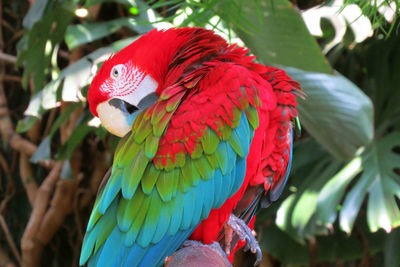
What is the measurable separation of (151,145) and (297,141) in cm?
115

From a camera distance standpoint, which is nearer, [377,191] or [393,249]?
[377,191]

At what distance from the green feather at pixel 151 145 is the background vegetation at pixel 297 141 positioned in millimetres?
194

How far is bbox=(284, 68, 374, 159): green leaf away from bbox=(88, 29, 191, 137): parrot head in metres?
0.58

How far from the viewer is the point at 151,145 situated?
2.17 ft

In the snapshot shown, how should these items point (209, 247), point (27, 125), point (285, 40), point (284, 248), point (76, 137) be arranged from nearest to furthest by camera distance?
point (209, 247)
point (285, 40)
point (27, 125)
point (76, 137)
point (284, 248)

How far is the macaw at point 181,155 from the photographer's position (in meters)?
0.66

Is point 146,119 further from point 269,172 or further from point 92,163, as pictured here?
point 92,163

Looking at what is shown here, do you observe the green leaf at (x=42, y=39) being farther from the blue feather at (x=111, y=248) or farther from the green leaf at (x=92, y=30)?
the blue feather at (x=111, y=248)

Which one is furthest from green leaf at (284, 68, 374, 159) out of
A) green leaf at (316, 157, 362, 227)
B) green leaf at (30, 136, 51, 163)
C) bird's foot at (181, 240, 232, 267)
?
green leaf at (30, 136, 51, 163)

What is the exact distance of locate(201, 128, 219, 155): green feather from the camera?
661mm

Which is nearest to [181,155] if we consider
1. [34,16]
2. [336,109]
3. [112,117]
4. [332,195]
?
[112,117]

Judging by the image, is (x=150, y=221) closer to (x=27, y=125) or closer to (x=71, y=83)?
(x=71, y=83)

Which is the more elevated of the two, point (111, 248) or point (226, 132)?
point (226, 132)

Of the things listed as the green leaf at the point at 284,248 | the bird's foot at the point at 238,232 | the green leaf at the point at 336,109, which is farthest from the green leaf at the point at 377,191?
the bird's foot at the point at 238,232
